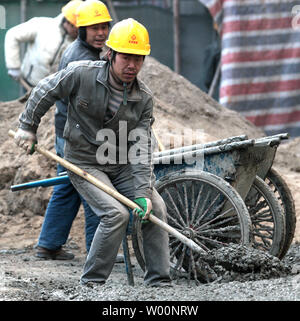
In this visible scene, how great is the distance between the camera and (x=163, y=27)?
39.1 feet

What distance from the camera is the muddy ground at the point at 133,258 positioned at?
4.67m

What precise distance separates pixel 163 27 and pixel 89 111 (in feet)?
22.9

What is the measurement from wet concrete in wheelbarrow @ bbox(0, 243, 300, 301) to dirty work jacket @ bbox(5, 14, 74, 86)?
3.61m

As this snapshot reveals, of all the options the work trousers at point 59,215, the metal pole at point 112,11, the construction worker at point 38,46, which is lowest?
the work trousers at point 59,215

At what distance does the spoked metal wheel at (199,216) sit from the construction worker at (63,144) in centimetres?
83

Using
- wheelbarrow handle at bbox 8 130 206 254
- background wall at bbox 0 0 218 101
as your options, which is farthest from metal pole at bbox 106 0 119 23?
wheelbarrow handle at bbox 8 130 206 254

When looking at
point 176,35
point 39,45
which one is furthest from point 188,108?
point 176,35

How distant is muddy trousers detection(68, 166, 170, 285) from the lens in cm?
506

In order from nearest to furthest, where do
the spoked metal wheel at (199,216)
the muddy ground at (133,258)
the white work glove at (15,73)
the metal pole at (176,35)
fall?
the muddy ground at (133,258)
the spoked metal wheel at (199,216)
the white work glove at (15,73)
the metal pole at (176,35)

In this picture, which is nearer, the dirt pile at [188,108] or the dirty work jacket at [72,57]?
the dirty work jacket at [72,57]

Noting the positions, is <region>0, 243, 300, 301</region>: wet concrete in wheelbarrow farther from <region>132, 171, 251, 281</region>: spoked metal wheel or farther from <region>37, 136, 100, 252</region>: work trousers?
<region>37, 136, 100, 252</region>: work trousers

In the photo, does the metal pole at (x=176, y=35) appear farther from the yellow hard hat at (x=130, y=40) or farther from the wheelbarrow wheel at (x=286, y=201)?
the yellow hard hat at (x=130, y=40)

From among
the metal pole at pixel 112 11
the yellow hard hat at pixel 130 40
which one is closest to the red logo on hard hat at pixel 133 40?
the yellow hard hat at pixel 130 40

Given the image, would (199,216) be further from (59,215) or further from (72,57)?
(72,57)
